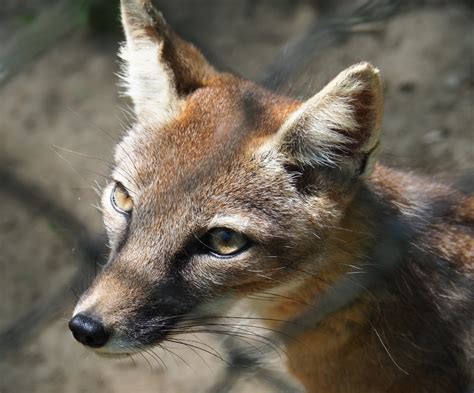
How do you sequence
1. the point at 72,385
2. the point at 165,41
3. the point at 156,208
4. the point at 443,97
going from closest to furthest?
1. the point at 156,208
2. the point at 165,41
3. the point at 72,385
4. the point at 443,97

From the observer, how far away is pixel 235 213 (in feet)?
9.71

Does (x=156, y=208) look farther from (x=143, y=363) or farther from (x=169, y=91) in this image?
(x=143, y=363)

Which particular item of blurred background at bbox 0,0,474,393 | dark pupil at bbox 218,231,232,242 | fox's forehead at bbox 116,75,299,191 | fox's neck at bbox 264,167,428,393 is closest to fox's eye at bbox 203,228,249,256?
dark pupil at bbox 218,231,232,242

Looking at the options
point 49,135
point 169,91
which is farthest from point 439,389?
point 49,135

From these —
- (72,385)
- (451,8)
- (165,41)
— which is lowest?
(72,385)

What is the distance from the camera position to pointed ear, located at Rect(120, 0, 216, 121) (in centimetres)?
321

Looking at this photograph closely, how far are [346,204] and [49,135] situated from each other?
3106mm

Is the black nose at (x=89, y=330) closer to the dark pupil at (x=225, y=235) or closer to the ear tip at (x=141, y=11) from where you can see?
the dark pupil at (x=225, y=235)

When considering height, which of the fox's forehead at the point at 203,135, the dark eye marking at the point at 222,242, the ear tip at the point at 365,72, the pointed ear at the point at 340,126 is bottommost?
the dark eye marking at the point at 222,242

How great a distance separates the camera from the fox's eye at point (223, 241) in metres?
2.93

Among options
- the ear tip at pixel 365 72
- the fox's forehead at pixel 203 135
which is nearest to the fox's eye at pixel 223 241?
the fox's forehead at pixel 203 135

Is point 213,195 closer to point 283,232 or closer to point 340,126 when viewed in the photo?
point 283,232

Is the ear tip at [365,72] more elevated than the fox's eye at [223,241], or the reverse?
the ear tip at [365,72]

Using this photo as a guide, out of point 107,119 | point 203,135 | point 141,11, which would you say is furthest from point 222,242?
point 107,119
